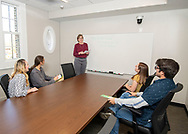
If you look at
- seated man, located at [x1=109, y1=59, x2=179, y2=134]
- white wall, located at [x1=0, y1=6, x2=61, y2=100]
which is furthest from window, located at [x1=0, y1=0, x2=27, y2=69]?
seated man, located at [x1=109, y1=59, x2=179, y2=134]

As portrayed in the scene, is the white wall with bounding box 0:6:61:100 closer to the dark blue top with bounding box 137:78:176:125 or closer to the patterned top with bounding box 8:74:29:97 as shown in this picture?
the patterned top with bounding box 8:74:29:97

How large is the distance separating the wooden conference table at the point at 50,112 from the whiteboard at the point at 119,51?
7.08ft

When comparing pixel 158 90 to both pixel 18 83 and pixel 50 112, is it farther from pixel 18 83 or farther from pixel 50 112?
pixel 18 83

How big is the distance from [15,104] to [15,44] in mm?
2862

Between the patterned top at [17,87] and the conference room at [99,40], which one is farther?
the conference room at [99,40]

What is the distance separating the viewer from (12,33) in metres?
3.35

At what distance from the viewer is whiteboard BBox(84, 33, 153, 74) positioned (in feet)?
11.0

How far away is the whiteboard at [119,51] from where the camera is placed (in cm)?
335

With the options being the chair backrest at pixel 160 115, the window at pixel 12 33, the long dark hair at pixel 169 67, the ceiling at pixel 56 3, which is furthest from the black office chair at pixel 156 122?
the window at pixel 12 33

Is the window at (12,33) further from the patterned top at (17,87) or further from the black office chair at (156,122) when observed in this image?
the black office chair at (156,122)

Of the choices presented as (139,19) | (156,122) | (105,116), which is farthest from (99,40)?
(156,122)

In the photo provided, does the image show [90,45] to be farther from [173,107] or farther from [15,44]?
[173,107]

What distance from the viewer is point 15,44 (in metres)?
3.50

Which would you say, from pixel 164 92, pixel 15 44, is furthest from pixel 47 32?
pixel 164 92
